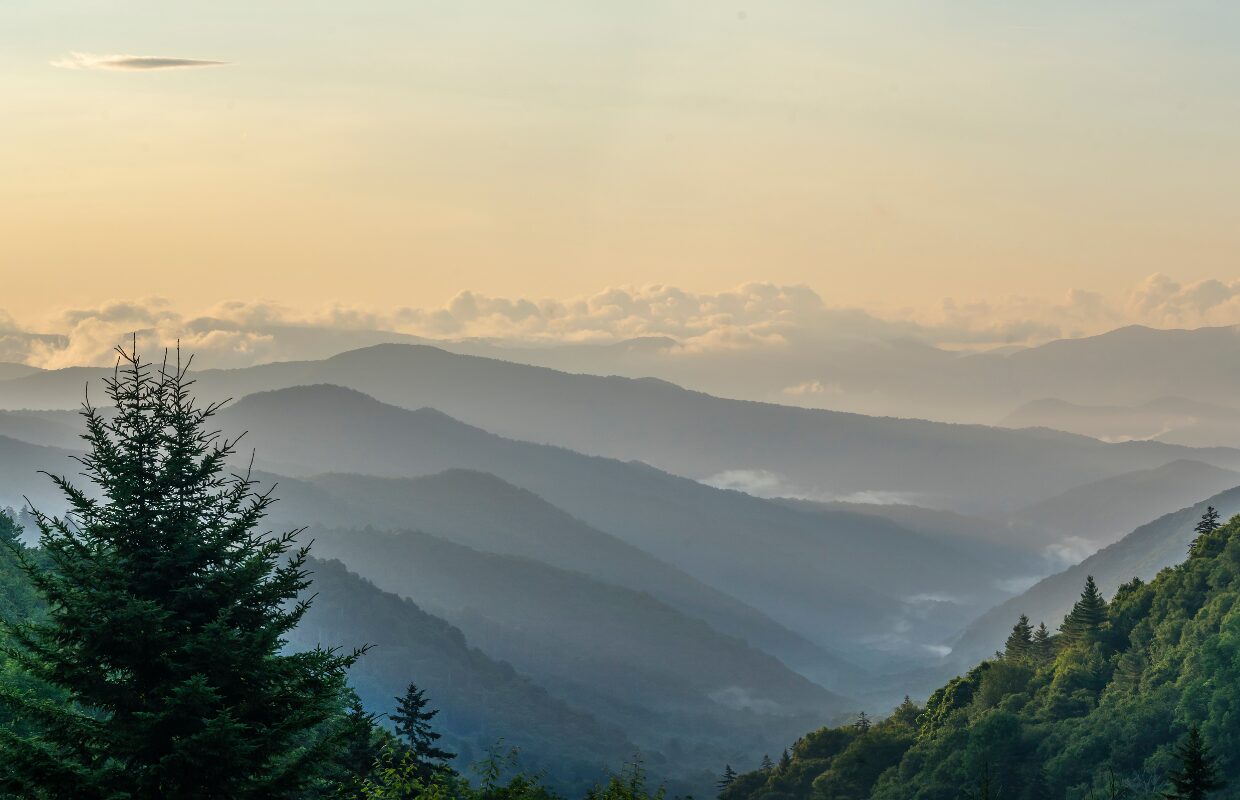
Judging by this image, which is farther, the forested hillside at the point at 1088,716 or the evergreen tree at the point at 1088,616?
the evergreen tree at the point at 1088,616

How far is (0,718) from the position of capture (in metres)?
46.1

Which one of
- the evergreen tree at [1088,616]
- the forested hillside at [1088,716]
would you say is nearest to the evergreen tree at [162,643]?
the forested hillside at [1088,716]

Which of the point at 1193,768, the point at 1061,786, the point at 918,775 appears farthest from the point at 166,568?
the point at 918,775

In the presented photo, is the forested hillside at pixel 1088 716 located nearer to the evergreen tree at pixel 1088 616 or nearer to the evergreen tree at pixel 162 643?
the evergreen tree at pixel 1088 616

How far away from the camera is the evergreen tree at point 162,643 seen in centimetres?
2803

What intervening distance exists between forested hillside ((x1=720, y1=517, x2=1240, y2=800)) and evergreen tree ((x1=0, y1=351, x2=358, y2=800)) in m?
84.6

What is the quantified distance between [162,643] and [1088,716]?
133290mm

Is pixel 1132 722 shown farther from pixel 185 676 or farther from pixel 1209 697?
pixel 185 676

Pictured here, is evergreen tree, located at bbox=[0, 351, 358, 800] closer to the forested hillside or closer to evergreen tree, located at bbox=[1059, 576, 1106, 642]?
the forested hillside

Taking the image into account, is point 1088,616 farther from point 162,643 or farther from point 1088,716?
point 162,643

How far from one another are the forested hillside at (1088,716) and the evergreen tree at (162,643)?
8458 cm

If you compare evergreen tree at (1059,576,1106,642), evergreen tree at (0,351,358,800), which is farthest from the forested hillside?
evergreen tree at (0,351,358,800)

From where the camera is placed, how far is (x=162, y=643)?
29125 millimetres

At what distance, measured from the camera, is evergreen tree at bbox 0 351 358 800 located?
28.0 meters
